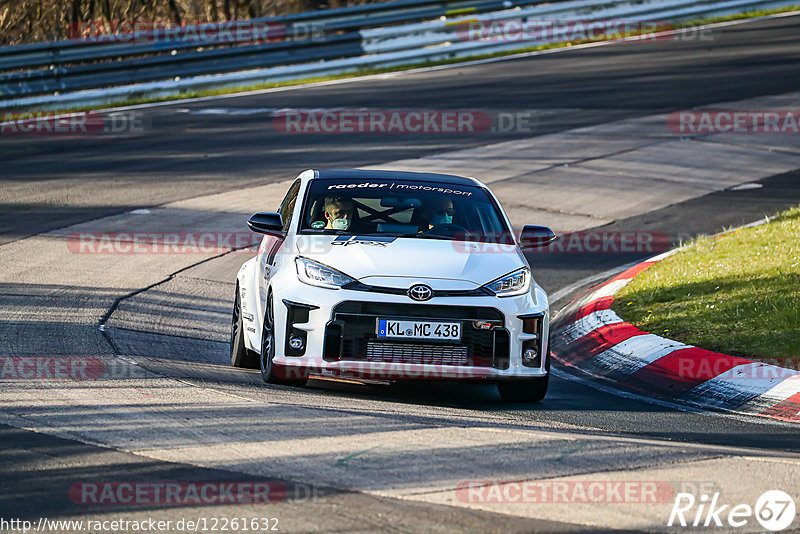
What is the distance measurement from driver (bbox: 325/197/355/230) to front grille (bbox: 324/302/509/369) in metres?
1.19

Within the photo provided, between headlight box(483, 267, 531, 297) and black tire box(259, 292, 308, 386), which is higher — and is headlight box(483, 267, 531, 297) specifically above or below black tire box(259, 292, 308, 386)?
above

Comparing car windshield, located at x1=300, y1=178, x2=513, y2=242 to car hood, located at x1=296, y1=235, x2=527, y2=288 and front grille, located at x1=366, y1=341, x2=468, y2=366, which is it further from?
front grille, located at x1=366, y1=341, x2=468, y2=366

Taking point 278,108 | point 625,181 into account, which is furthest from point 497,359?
point 278,108

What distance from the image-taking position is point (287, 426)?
636 cm

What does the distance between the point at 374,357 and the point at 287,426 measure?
1291mm

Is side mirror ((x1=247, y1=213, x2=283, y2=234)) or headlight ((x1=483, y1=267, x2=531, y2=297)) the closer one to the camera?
headlight ((x1=483, y1=267, x2=531, y2=297))

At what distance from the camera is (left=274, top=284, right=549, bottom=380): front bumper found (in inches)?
297

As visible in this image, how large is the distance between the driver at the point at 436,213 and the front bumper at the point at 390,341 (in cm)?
112

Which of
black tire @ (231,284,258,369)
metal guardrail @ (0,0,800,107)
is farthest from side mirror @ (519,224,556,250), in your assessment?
metal guardrail @ (0,0,800,107)

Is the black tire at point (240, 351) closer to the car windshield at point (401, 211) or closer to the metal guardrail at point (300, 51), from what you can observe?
the car windshield at point (401, 211)

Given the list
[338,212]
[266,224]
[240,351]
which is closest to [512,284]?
[338,212]

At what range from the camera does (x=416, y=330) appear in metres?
7.54

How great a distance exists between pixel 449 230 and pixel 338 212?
2.72 feet

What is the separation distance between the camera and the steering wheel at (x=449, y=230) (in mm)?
8531
